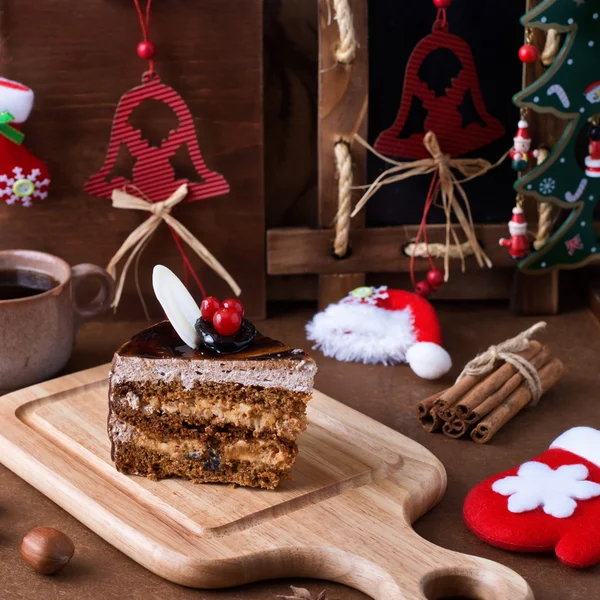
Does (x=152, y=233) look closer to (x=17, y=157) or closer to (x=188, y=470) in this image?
(x=17, y=157)

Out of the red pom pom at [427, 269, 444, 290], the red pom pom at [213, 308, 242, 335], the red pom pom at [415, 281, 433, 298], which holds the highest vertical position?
the red pom pom at [213, 308, 242, 335]

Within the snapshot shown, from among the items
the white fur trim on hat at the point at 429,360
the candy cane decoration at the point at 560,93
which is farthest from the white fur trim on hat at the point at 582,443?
the candy cane decoration at the point at 560,93

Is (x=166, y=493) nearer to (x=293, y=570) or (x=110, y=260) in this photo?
(x=293, y=570)

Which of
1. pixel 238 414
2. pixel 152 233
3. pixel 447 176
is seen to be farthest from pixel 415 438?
pixel 152 233

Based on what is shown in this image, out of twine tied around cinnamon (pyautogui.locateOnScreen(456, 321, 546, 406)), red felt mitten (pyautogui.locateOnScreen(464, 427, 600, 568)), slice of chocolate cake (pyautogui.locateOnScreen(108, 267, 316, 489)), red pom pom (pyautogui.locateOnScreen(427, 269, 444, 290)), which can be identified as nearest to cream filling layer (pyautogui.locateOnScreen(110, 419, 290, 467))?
slice of chocolate cake (pyautogui.locateOnScreen(108, 267, 316, 489))

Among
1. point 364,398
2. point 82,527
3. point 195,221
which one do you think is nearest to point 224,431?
point 82,527

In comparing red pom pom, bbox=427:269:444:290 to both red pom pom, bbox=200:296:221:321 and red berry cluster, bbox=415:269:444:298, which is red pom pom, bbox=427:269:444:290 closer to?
red berry cluster, bbox=415:269:444:298
